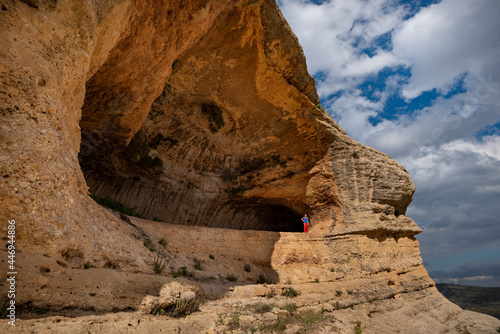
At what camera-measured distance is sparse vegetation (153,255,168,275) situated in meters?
5.44

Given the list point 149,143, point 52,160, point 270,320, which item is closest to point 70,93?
point 52,160

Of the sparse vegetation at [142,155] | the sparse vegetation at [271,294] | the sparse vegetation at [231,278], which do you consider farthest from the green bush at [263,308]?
the sparse vegetation at [142,155]

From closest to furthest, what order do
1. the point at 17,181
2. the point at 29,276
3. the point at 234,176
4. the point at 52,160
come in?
the point at 29,276, the point at 17,181, the point at 52,160, the point at 234,176

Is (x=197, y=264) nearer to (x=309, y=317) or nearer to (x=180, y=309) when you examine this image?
(x=180, y=309)

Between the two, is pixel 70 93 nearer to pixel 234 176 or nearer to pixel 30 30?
pixel 30 30

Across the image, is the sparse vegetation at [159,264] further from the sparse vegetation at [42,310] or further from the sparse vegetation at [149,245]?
the sparse vegetation at [42,310]

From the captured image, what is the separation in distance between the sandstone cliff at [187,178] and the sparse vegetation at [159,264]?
0.36 ft

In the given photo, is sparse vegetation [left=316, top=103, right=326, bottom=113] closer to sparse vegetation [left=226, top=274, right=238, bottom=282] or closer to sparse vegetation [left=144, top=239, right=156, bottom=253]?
sparse vegetation [left=226, top=274, right=238, bottom=282]

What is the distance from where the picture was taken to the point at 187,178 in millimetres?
12695

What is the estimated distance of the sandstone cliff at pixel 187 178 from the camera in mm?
3658

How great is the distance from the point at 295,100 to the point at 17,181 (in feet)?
32.3

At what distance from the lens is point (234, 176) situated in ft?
46.0

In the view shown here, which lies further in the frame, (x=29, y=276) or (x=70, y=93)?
(x=70, y=93)

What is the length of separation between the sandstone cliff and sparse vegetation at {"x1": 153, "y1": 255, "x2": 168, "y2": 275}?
0.11 metres
